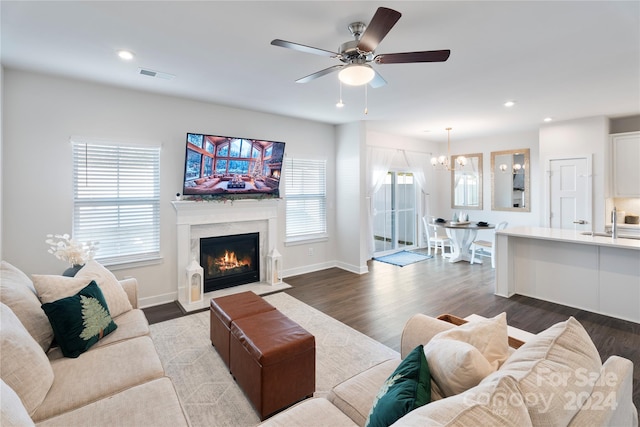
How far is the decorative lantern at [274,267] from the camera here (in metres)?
4.75

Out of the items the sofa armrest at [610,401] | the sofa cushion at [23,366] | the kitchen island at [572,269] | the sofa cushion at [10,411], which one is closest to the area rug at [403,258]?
the kitchen island at [572,269]

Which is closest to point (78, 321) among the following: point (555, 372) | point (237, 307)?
point (237, 307)

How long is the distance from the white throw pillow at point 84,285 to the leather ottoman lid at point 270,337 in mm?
983

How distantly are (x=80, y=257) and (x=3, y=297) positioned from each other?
124 cm

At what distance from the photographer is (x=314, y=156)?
18.0 feet

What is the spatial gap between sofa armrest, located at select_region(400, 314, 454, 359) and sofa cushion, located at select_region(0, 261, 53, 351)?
7.53 ft

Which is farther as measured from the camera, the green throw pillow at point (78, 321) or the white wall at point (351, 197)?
the white wall at point (351, 197)

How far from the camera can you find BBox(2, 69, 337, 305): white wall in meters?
3.12

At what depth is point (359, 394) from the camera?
59.3 inches

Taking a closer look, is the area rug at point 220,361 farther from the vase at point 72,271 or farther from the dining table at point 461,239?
the dining table at point 461,239

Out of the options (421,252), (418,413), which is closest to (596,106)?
(421,252)

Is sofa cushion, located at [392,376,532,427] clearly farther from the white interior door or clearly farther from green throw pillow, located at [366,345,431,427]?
the white interior door

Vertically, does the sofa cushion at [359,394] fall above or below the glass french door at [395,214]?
below

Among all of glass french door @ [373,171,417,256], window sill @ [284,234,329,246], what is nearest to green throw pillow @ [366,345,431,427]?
window sill @ [284,234,329,246]
